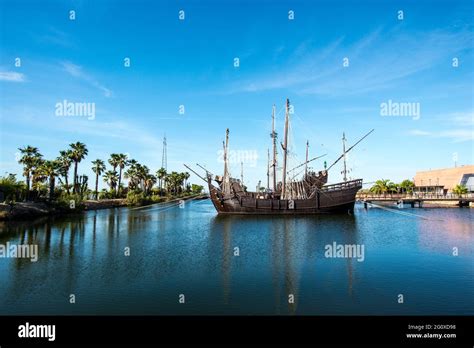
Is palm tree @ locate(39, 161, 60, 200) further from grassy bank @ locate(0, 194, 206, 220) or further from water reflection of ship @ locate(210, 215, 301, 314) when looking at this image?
water reflection of ship @ locate(210, 215, 301, 314)

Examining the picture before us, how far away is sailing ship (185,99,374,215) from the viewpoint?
60562mm

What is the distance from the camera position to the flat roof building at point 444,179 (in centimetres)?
10500

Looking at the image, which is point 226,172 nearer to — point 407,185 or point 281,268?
point 281,268

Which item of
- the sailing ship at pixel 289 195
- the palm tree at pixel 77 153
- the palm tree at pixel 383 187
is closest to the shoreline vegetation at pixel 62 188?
the palm tree at pixel 77 153

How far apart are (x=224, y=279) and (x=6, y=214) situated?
137 ft

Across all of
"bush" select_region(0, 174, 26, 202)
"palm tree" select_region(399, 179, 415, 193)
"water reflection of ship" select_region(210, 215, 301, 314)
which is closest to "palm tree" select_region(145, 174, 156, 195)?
"bush" select_region(0, 174, 26, 202)

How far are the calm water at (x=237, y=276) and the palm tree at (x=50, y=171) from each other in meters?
25.5

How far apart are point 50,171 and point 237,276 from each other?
5041 cm

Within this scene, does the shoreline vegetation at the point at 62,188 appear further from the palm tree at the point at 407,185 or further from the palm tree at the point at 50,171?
the palm tree at the point at 407,185

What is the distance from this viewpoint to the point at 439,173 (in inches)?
4651

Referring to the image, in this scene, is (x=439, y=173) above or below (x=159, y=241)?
above
